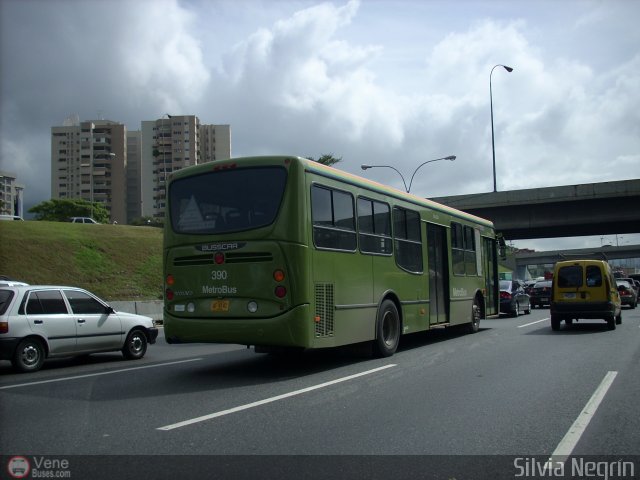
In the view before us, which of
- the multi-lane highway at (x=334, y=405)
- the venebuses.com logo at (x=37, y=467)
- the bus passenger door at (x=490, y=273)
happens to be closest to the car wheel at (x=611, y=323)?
the bus passenger door at (x=490, y=273)

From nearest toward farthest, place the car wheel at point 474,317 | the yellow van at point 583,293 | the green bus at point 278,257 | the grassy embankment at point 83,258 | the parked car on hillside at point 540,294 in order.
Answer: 1. the green bus at point 278,257
2. the car wheel at point 474,317
3. the yellow van at point 583,293
4. the grassy embankment at point 83,258
5. the parked car on hillside at point 540,294

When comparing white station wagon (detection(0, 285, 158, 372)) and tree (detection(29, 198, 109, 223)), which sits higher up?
tree (detection(29, 198, 109, 223))

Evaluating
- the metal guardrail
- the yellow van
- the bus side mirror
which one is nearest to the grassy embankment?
the metal guardrail

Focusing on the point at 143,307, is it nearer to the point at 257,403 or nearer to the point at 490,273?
the point at 490,273

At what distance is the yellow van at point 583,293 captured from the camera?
54.9ft

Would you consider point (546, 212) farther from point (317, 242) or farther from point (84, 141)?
point (84, 141)

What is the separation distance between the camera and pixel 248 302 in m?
8.84

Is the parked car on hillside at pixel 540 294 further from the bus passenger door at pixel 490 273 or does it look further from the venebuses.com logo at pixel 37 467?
the venebuses.com logo at pixel 37 467

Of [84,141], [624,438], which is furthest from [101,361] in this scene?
[84,141]

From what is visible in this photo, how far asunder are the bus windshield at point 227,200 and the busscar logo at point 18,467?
15.5 feet

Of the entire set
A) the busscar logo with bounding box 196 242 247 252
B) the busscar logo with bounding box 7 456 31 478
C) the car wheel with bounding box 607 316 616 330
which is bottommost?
the busscar logo with bounding box 7 456 31 478

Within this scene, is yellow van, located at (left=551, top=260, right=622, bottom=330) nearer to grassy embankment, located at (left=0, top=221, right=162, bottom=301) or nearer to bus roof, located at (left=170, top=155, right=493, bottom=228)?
bus roof, located at (left=170, top=155, right=493, bottom=228)

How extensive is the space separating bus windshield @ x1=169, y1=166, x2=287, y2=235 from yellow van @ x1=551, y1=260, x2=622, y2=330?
37.4 ft

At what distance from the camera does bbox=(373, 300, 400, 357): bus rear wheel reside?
1086 centimetres
